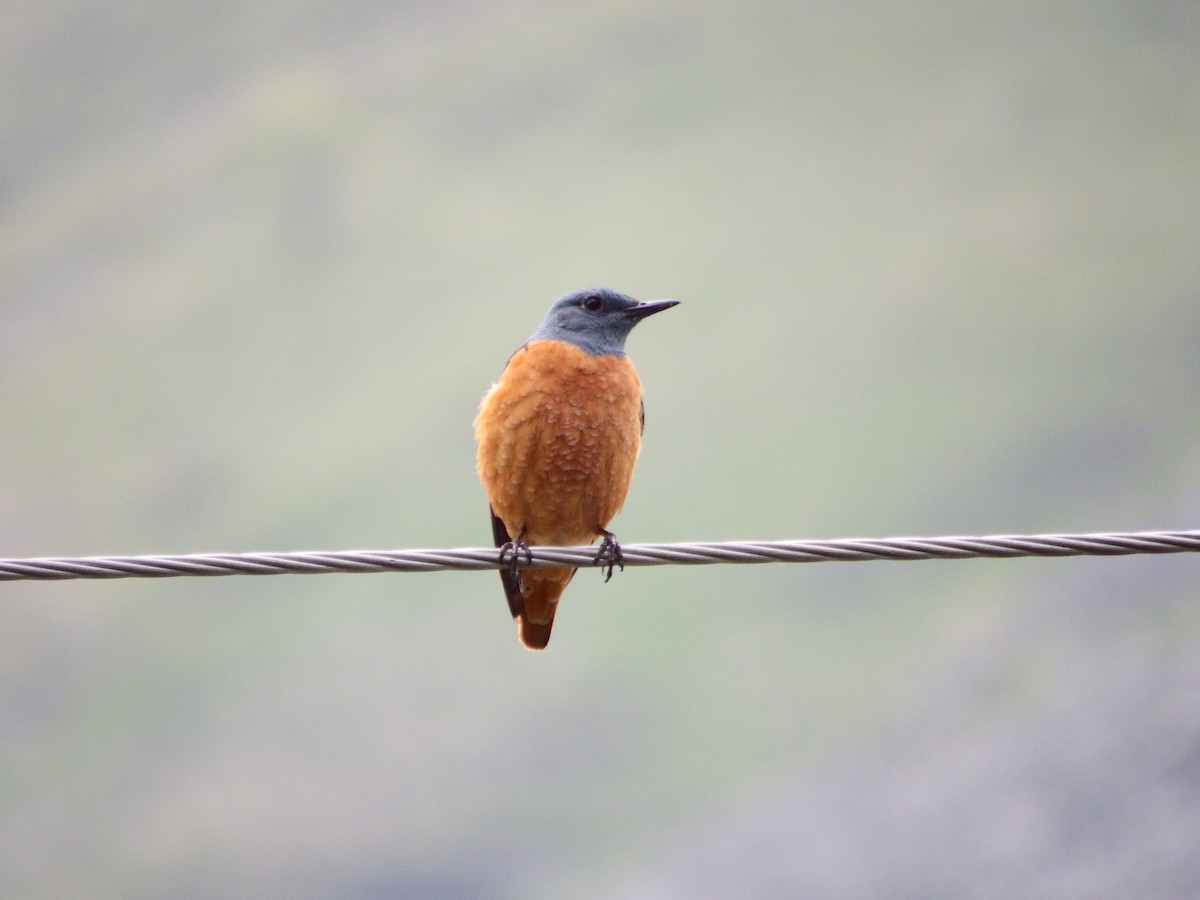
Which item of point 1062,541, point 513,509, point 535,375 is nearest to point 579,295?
point 535,375

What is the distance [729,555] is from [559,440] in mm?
1920

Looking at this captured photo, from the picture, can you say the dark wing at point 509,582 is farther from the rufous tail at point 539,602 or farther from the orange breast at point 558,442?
the orange breast at point 558,442

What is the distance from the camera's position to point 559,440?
548cm

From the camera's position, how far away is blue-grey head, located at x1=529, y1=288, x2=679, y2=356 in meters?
6.00

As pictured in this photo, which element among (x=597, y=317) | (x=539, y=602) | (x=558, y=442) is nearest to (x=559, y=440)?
(x=558, y=442)

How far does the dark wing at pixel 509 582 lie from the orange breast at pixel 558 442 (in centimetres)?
26

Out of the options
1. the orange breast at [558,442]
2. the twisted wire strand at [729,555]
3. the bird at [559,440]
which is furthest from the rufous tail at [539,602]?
the twisted wire strand at [729,555]

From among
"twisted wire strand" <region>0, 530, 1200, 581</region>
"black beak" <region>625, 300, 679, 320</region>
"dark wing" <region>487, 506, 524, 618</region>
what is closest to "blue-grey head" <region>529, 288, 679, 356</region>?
"black beak" <region>625, 300, 679, 320</region>

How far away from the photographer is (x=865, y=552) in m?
3.63

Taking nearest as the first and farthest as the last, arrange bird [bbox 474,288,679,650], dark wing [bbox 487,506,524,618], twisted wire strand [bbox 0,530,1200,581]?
twisted wire strand [bbox 0,530,1200,581], bird [bbox 474,288,679,650], dark wing [bbox 487,506,524,618]

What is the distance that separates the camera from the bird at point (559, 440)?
5.51m

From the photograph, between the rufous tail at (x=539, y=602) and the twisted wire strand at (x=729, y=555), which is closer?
the twisted wire strand at (x=729, y=555)

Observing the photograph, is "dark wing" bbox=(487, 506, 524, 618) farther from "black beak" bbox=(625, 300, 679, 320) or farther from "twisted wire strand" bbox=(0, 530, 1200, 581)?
"twisted wire strand" bbox=(0, 530, 1200, 581)

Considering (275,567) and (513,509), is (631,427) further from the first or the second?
(275,567)
